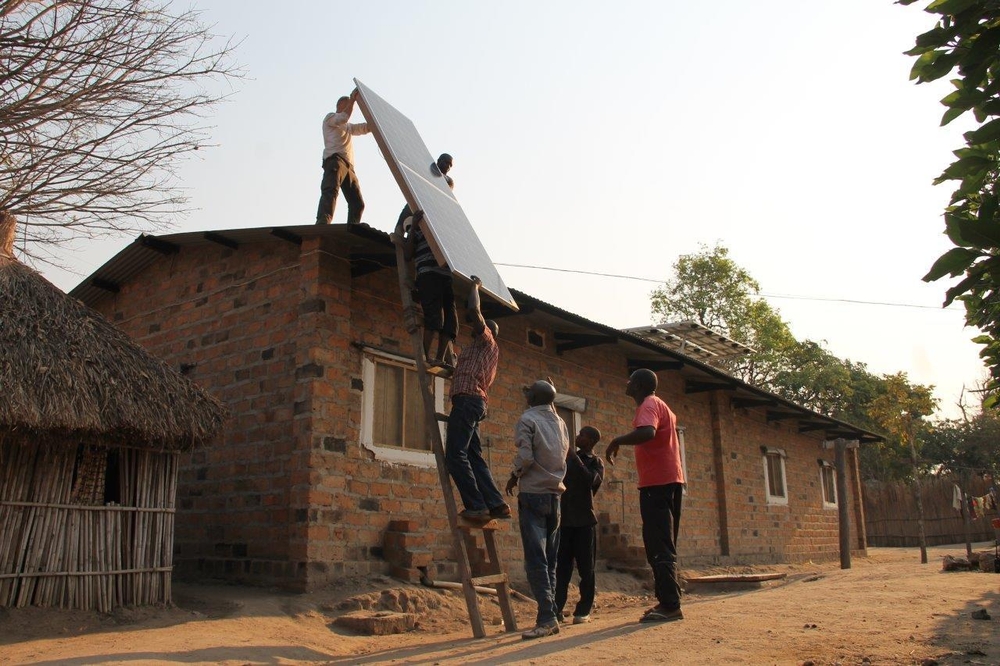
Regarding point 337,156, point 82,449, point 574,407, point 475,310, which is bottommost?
point 82,449

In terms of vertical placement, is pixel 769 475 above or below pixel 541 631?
above

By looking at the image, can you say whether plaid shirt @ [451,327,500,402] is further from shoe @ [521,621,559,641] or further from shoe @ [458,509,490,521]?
shoe @ [521,621,559,641]

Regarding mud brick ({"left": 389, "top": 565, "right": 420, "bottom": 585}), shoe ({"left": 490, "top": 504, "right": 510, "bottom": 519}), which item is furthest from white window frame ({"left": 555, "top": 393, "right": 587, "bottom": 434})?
shoe ({"left": 490, "top": 504, "right": 510, "bottom": 519})

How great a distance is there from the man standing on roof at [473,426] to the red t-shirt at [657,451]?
952 millimetres

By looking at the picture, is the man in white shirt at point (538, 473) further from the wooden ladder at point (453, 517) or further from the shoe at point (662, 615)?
the shoe at point (662, 615)

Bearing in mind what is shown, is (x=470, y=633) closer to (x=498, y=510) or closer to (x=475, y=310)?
(x=498, y=510)

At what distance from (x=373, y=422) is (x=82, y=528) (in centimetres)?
251

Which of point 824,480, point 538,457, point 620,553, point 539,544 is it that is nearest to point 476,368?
point 538,457

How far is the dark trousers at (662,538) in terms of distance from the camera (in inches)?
205

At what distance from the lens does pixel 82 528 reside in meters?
5.60

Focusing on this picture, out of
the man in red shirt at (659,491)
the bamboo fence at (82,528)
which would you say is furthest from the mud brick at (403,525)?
the man in red shirt at (659,491)

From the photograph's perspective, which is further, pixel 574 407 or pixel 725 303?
pixel 725 303

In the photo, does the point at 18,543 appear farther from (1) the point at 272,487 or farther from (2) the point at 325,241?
(2) the point at 325,241

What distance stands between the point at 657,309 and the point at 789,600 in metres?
21.1
